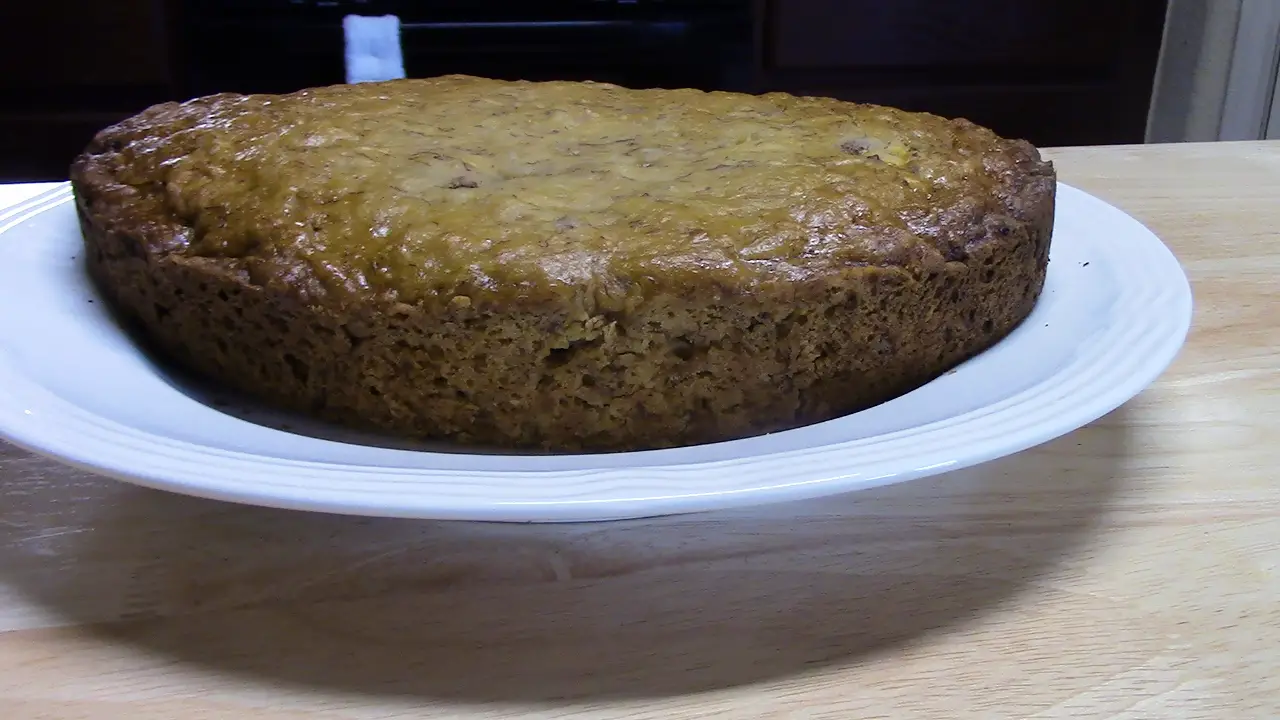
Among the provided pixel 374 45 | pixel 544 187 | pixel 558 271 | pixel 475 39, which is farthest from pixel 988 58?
pixel 558 271

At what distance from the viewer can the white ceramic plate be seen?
58 cm

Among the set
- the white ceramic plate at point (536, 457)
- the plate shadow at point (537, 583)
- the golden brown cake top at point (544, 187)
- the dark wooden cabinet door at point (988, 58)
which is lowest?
the dark wooden cabinet door at point (988, 58)

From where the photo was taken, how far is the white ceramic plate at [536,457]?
1.91 ft

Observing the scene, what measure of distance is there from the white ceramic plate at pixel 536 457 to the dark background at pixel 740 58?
73.4 inches

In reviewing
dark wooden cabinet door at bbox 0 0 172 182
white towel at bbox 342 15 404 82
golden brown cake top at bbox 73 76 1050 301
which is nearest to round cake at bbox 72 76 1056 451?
golden brown cake top at bbox 73 76 1050 301

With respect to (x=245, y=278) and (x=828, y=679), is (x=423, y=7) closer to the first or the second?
(x=245, y=278)

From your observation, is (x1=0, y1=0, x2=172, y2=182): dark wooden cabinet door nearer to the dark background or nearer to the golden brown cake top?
the dark background

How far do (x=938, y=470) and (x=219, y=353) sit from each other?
1.77 feet

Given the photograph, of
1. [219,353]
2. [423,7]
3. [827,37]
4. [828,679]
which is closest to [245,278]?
[219,353]

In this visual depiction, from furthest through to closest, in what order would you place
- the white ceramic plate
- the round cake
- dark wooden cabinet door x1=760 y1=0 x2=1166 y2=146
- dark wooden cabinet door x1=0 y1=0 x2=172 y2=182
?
dark wooden cabinet door x1=760 y1=0 x2=1166 y2=146 → dark wooden cabinet door x1=0 y1=0 x2=172 y2=182 → the round cake → the white ceramic plate

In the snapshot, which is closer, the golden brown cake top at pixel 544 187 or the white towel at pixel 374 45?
the golden brown cake top at pixel 544 187

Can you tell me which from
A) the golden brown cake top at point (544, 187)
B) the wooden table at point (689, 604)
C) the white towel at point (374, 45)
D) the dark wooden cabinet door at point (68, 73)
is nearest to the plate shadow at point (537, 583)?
the wooden table at point (689, 604)

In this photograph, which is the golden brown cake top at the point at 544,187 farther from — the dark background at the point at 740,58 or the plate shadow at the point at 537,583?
the dark background at the point at 740,58

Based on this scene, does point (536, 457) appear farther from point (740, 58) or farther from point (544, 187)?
point (740, 58)
